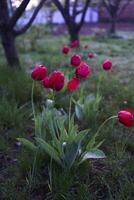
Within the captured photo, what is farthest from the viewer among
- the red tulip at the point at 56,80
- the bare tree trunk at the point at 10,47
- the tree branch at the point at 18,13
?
the bare tree trunk at the point at 10,47

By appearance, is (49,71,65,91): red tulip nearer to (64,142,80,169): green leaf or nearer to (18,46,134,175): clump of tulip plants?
(18,46,134,175): clump of tulip plants

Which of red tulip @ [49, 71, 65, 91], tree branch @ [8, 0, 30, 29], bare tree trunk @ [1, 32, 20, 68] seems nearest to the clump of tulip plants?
red tulip @ [49, 71, 65, 91]

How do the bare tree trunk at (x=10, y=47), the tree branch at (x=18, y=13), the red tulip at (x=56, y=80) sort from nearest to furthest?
1. the red tulip at (x=56, y=80)
2. the tree branch at (x=18, y=13)
3. the bare tree trunk at (x=10, y=47)

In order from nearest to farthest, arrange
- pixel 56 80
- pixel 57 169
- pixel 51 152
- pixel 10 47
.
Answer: pixel 56 80 < pixel 51 152 < pixel 57 169 < pixel 10 47

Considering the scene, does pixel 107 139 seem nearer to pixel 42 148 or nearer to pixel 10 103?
pixel 42 148

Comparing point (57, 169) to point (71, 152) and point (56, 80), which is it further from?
point (56, 80)

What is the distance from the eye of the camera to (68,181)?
2.03m

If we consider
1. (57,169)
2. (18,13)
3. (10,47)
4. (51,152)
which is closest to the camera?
(51,152)

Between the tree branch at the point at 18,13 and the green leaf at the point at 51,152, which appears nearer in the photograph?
the green leaf at the point at 51,152

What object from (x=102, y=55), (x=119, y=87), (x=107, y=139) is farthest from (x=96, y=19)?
(x=107, y=139)

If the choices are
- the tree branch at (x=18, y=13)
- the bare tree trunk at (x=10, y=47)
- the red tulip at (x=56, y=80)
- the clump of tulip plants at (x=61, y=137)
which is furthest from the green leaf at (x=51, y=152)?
the bare tree trunk at (x=10, y=47)

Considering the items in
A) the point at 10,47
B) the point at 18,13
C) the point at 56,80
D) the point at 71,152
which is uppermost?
the point at 56,80

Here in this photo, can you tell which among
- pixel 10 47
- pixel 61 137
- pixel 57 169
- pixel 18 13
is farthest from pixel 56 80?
pixel 10 47

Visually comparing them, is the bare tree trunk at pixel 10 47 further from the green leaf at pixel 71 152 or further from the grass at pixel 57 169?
the green leaf at pixel 71 152
